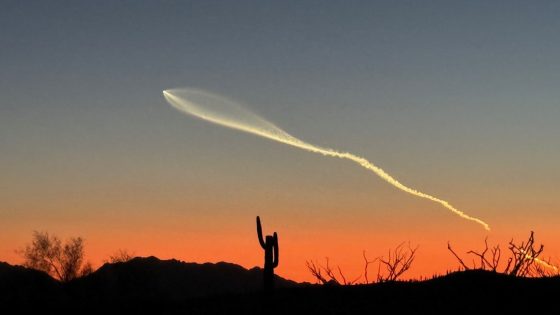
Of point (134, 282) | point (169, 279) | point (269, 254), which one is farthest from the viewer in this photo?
point (169, 279)

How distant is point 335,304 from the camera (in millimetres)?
30859

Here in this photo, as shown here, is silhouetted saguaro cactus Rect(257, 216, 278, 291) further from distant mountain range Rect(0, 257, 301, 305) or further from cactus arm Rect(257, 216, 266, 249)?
distant mountain range Rect(0, 257, 301, 305)

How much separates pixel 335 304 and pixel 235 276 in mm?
116686

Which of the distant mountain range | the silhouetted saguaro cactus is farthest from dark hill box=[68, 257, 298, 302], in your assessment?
the silhouetted saguaro cactus

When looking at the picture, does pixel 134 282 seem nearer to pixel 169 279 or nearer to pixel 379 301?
pixel 169 279

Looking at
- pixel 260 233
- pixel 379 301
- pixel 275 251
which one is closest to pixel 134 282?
pixel 379 301

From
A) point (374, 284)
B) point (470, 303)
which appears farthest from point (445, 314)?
point (374, 284)

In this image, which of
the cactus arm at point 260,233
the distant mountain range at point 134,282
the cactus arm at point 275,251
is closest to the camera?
the cactus arm at point 260,233

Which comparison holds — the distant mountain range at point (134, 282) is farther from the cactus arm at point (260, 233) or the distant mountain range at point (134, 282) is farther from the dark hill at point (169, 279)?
the cactus arm at point (260, 233)

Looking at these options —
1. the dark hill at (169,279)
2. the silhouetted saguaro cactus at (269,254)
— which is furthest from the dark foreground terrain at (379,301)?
the dark hill at (169,279)

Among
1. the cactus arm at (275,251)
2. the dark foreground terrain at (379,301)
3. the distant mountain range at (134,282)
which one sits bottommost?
the dark foreground terrain at (379,301)

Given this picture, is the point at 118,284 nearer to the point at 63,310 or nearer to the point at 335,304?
the point at 63,310

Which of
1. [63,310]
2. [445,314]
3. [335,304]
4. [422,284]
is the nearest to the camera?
[445,314]

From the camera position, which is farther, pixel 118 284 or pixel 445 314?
pixel 118 284
